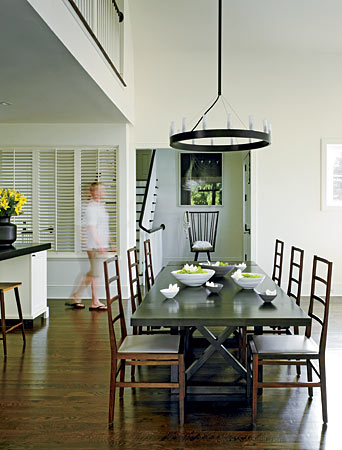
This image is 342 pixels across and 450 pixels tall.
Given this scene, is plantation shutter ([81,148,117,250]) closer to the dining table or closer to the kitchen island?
the kitchen island

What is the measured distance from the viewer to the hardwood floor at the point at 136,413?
274cm

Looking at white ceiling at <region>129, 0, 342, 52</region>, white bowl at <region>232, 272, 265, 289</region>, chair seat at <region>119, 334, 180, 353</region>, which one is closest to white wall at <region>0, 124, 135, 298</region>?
white ceiling at <region>129, 0, 342, 52</region>

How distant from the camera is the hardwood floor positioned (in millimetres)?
2744

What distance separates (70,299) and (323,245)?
12.6 feet

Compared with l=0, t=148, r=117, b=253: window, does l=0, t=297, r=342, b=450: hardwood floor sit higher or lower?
lower

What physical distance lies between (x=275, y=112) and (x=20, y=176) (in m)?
3.87

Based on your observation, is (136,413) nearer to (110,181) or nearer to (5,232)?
(5,232)

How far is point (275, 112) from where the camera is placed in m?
7.25

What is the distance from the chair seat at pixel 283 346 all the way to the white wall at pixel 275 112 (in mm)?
4121

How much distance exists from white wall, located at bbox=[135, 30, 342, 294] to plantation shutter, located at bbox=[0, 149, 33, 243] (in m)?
1.66

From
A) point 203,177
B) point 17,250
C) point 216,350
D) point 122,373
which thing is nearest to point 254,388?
point 216,350

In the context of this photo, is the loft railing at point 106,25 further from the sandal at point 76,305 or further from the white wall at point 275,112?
the sandal at point 76,305

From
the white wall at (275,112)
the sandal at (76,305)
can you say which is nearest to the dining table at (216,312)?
the sandal at (76,305)

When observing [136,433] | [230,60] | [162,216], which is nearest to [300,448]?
[136,433]
